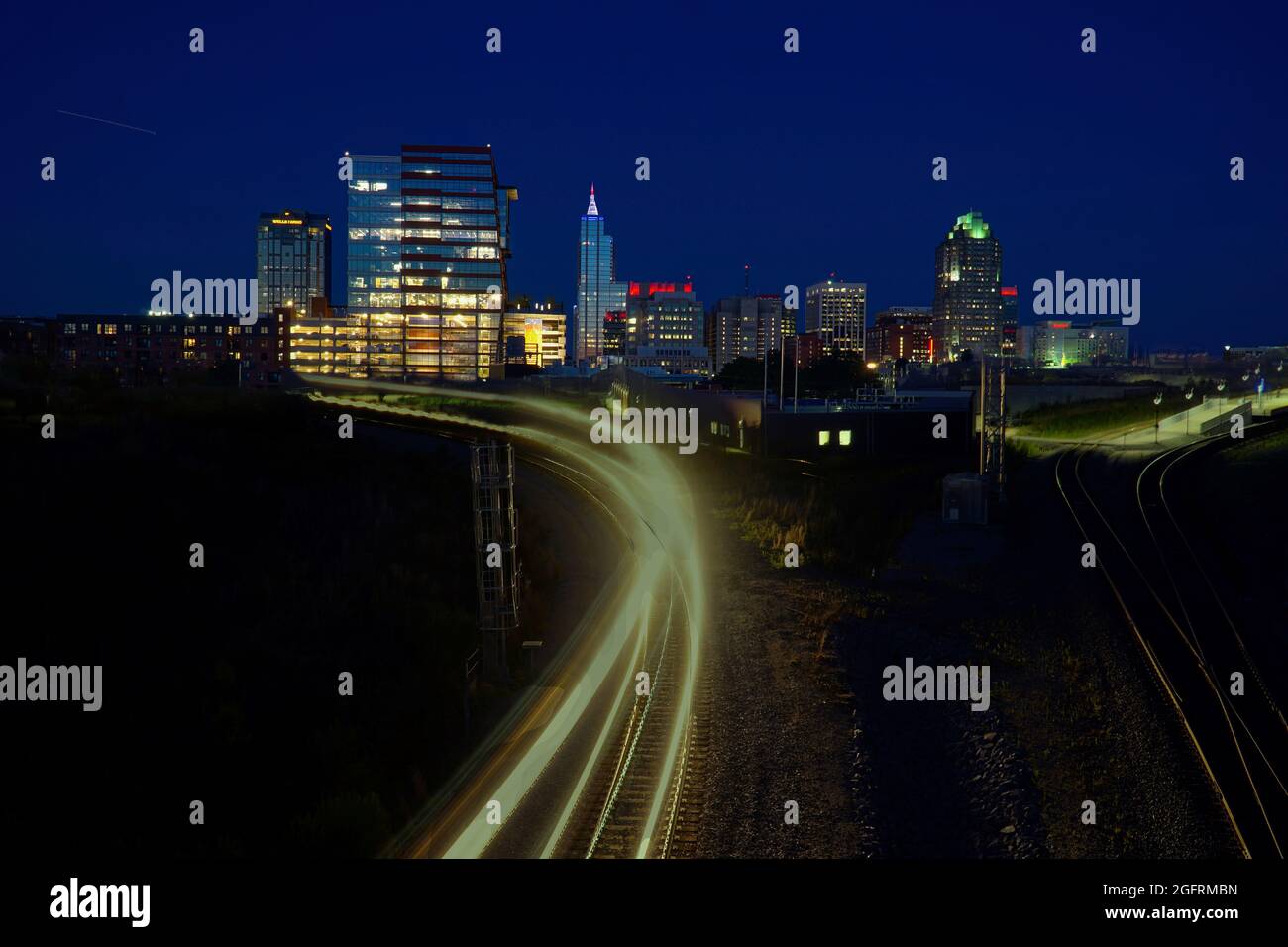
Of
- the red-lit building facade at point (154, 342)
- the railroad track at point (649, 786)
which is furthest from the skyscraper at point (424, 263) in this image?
the railroad track at point (649, 786)

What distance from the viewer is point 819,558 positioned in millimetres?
23656

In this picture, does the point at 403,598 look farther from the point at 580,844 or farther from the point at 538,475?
the point at 538,475

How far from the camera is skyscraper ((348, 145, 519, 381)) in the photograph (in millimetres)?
127062

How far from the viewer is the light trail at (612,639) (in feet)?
33.2

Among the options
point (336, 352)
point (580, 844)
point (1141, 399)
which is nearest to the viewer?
point (580, 844)

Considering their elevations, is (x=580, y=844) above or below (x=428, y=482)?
below

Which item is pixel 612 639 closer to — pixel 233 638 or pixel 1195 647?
pixel 233 638

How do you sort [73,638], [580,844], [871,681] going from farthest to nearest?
[871,681] < [73,638] < [580,844]

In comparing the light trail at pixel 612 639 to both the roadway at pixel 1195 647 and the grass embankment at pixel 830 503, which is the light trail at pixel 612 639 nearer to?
the grass embankment at pixel 830 503

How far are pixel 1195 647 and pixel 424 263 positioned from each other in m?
121

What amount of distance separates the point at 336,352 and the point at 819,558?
111271mm
